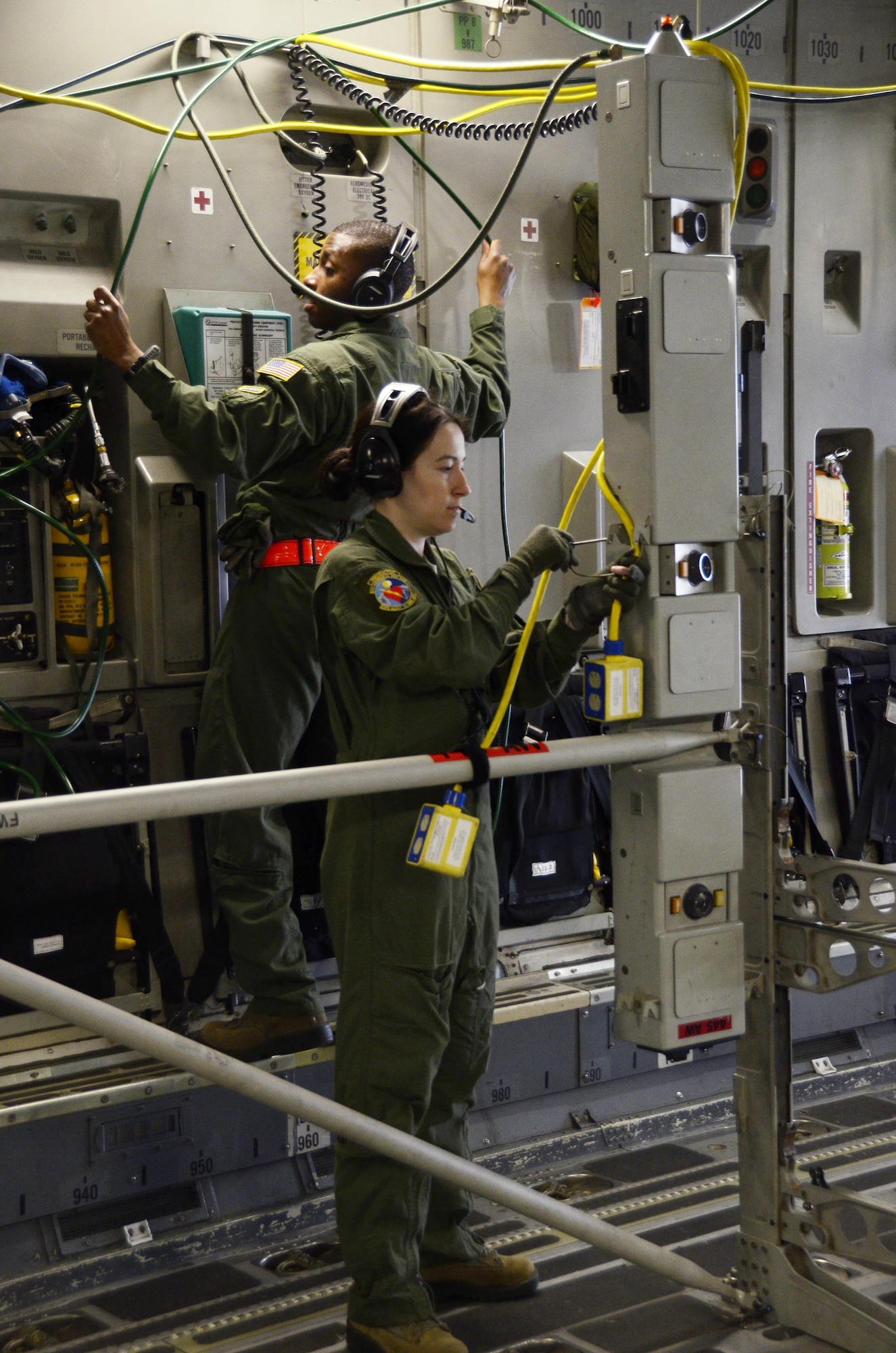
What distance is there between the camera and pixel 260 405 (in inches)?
Result: 160

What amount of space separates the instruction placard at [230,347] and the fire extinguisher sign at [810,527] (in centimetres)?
231

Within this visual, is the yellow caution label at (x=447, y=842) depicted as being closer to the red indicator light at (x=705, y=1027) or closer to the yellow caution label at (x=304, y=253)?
the red indicator light at (x=705, y=1027)

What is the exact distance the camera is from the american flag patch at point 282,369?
161 inches

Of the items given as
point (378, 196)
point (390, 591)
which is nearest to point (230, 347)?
point (378, 196)

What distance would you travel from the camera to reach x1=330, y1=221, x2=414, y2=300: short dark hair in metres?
4.30

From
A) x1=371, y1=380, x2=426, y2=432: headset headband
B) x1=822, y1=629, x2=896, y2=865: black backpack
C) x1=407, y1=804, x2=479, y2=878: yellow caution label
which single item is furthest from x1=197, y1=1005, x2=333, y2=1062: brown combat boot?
x1=822, y1=629, x2=896, y2=865: black backpack

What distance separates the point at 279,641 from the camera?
4.33 metres

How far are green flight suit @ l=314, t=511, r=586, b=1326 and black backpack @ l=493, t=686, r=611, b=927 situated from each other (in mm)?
1695

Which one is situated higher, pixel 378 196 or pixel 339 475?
pixel 378 196

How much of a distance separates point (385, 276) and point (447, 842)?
6.59ft

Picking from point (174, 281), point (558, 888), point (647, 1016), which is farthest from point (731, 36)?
point (647, 1016)

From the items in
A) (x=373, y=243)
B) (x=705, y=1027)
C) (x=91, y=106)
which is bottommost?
(x=705, y=1027)

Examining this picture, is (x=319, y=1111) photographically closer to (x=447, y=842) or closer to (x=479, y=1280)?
(x=447, y=842)

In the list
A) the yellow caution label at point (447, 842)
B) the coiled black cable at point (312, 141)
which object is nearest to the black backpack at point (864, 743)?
the coiled black cable at point (312, 141)
